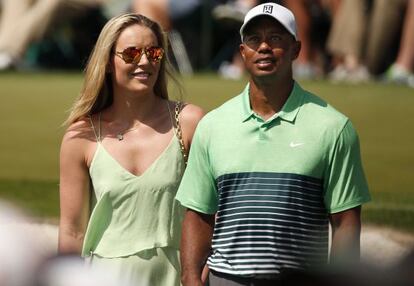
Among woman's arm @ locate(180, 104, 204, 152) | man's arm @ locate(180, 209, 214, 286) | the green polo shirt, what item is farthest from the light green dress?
the green polo shirt

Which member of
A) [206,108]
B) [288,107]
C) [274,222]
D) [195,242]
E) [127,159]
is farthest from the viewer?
[206,108]

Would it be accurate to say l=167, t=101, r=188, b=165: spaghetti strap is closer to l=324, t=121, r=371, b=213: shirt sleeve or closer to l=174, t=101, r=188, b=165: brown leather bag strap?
l=174, t=101, r=188, b=165: brown leather bag strap

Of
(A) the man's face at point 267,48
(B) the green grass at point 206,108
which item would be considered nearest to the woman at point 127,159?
(A) the man's face at point 267,48

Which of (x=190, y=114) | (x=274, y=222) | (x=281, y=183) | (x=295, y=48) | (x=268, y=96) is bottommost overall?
(x=274, y=222)

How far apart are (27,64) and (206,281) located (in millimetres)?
12430

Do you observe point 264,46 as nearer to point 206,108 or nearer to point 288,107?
point 288,107

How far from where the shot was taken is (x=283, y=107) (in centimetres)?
351

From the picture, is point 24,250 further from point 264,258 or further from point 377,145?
point 377,145

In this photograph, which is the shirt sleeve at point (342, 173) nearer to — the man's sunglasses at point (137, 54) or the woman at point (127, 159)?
Answer: the woman at point (127, 159)

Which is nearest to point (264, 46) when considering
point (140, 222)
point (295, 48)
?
point (295, 48)

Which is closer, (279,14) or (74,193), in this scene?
(279,14)

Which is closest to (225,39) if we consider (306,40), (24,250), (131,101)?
(306,40)

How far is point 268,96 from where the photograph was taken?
11.8 feet

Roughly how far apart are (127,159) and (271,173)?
2.62ft
